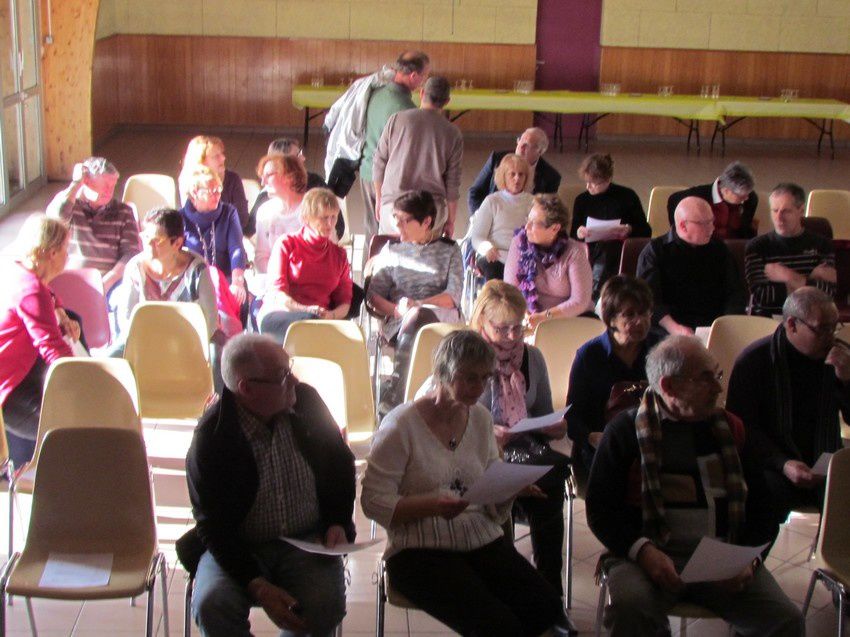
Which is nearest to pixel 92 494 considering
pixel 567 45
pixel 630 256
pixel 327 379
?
pixel 327 379

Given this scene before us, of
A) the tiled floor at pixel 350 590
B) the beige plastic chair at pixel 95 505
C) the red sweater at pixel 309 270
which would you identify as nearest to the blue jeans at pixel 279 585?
the beige plastic chair at pixel 95 505

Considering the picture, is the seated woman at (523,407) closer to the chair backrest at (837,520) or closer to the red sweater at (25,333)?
the chair backrest at (837,520)

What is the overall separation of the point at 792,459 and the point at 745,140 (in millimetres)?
13024

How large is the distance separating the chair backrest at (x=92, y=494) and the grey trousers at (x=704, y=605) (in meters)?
1.51

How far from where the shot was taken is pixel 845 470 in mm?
3684

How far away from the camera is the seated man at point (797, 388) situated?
164 inches

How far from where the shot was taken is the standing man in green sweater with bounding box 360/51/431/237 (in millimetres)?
7602

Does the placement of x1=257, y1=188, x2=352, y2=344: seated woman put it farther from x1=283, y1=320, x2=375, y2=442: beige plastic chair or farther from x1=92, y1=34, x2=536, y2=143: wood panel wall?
x1=92, y1=34, x2=536, y2=143: wood panel wall

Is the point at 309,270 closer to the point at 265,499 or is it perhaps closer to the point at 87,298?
the point at 87,298

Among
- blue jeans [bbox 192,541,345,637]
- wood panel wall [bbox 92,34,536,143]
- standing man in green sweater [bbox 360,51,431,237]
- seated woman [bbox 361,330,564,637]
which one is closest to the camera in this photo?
blue jeans [bbox 192,541,345,637]

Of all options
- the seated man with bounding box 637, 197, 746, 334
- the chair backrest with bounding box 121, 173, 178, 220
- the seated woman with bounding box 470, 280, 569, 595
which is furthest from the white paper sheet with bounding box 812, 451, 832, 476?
the chair backrest with bounding box 121, 173, 178, 220

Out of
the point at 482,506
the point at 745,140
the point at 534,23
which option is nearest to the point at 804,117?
the point at 745,140

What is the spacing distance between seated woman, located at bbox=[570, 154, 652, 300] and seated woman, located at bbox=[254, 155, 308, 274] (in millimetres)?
1800

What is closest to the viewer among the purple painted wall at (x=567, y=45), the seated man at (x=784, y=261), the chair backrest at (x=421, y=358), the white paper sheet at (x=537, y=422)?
the white paper sheet at (x=537, y=422)
